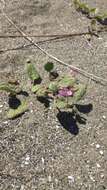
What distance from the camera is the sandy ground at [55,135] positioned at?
209cm

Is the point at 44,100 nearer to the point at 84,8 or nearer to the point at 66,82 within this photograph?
the point at 66,82

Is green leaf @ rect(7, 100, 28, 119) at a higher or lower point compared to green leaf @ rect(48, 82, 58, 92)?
lower

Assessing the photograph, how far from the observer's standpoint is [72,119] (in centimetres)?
236

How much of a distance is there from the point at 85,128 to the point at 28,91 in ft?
1.39

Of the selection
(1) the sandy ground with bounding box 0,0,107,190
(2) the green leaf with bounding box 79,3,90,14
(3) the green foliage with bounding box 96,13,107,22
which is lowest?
(1) the sandy ground with bounding box 0,0,107,190

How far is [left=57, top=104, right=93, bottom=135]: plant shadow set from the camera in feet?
7.59

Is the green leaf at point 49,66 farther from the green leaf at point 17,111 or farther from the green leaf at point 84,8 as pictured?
the green leaf at point 84,8

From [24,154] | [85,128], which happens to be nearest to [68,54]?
[85,128]

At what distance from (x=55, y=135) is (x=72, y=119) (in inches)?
5.7

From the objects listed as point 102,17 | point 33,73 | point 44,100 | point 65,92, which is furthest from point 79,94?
point 102,17

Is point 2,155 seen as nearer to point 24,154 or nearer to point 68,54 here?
point 24,154

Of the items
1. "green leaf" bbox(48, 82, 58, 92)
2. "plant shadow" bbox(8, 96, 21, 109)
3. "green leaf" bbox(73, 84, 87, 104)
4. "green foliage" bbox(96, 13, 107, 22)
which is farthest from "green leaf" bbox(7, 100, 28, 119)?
"green foliage" bbox(96, 13, 107, 22)

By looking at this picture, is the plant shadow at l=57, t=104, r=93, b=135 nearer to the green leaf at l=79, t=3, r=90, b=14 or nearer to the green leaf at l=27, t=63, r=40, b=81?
the green leaf at l=27, t=63, r=40, b=81

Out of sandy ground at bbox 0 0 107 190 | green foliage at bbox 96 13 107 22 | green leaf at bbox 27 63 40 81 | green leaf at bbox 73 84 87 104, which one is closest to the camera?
sandy ground at bbox 0 0 107 190
